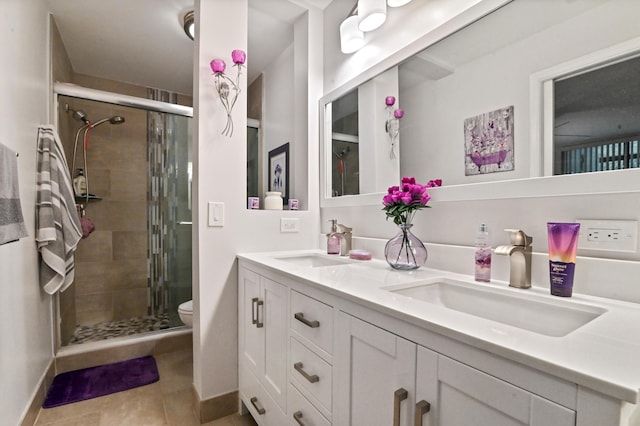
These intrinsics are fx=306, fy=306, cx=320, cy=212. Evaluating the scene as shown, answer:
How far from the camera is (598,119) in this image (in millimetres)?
887

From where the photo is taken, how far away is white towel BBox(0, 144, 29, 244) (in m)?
1.06

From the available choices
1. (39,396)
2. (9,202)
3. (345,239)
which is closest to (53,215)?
(9,202)

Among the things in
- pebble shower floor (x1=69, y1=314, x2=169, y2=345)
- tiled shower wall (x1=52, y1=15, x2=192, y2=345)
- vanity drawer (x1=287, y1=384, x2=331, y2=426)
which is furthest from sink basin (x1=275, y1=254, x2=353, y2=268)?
tiled shower wall (x1=52, y1=15, x2=192, y2=345)

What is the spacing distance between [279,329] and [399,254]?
0.58 m

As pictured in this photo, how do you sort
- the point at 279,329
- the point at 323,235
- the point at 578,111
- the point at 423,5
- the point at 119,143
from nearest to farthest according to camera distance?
the point at 578,111
the point at 279,329
the point at 423,5
the point at 323,235
the point at 119,143

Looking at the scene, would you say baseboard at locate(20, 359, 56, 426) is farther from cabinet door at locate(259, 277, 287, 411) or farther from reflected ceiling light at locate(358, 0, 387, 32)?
reflected ceiling light at locate(358, 0, 387, 32)

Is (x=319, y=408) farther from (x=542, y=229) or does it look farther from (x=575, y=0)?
(x=575, y=0)

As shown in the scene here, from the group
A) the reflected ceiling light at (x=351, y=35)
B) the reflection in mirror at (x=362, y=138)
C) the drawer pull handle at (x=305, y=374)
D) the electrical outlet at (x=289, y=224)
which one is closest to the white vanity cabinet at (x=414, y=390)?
the drawer pull handle at (x=305, y=374)

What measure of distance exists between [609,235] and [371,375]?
755mm

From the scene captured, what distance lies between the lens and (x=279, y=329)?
1239mm

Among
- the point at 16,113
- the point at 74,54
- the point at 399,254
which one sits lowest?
the point at 399,254

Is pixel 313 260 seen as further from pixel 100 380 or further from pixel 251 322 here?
pixel 100 380

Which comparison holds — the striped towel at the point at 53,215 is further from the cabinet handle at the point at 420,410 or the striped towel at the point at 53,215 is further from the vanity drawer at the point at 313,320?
the cabinet handle at the point at 420,410

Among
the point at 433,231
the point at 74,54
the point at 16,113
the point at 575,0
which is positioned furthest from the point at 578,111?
the point at 74,54
